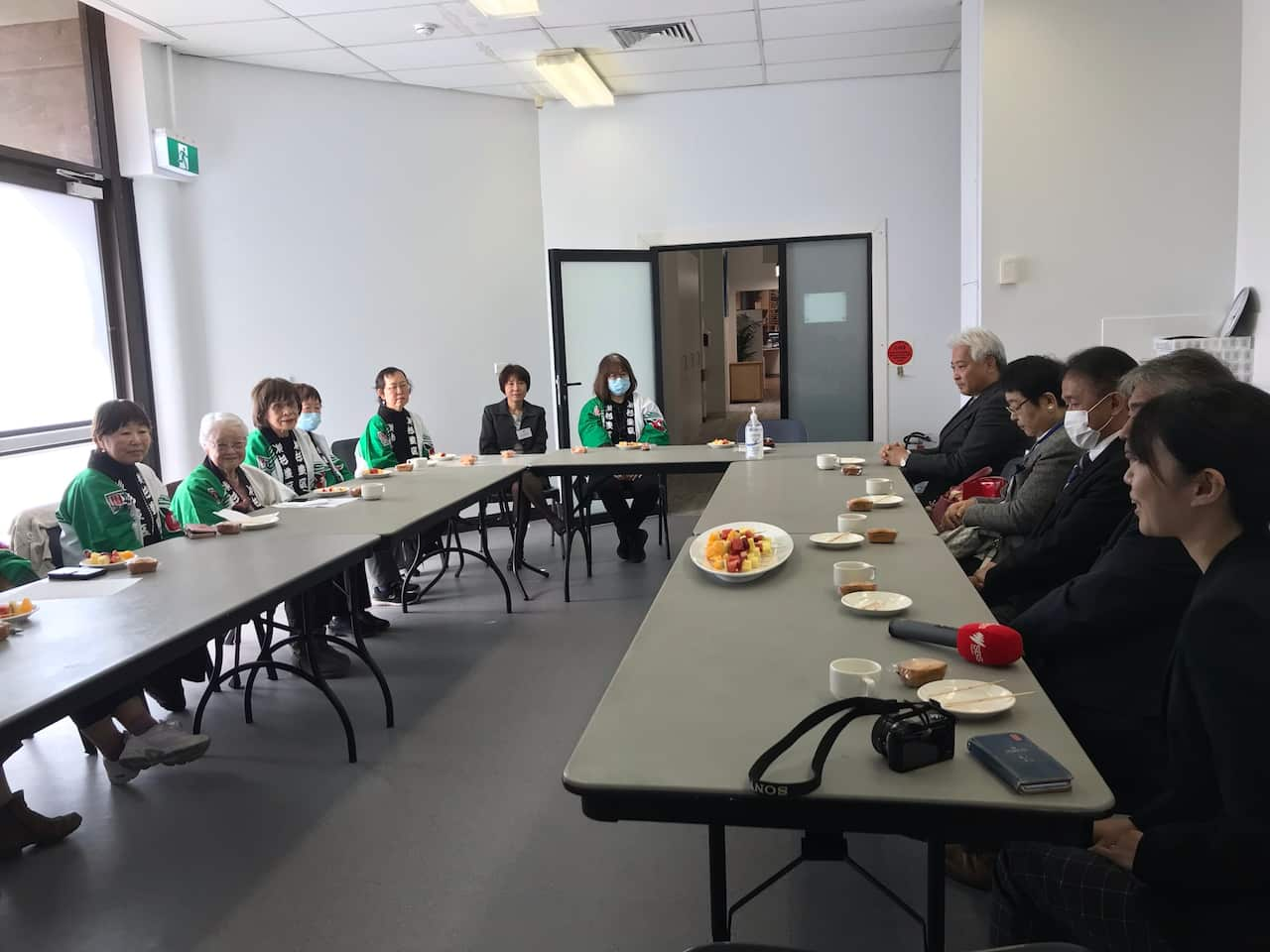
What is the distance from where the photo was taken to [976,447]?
3.87 metres

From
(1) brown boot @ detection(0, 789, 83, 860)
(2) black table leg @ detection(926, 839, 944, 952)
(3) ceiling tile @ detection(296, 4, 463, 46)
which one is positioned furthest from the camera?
(3) ceiling tile @ detection(296, 4, 463, 46)

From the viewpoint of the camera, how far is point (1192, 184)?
4.68 metres

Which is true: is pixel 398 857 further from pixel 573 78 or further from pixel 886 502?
pixel 573 78

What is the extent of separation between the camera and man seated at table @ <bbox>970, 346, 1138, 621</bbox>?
2.29 m

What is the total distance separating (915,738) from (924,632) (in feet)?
1.67

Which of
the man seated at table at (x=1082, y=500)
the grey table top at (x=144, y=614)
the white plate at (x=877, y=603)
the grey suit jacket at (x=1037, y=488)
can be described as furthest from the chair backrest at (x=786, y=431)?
the white plate at (x=877, y=603)

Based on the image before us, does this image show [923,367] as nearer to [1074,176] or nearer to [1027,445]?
[1074,176]

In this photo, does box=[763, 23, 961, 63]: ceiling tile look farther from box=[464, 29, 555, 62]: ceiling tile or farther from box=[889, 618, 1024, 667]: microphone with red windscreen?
box=[889, 618, 1024, 667]: microphone with red windscreen

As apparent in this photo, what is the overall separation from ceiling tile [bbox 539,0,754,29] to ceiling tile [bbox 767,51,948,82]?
50.0 inches

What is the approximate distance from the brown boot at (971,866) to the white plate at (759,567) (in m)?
0.75

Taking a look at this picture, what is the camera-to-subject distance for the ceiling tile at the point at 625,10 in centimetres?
481

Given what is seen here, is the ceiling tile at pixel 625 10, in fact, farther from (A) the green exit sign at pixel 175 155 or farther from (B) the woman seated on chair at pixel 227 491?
(B) the woman seated on chair at pixel 227 491

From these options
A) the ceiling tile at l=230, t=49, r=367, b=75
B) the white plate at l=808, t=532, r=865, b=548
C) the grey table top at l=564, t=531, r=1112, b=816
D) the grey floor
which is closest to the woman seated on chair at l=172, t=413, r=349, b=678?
the grey floor

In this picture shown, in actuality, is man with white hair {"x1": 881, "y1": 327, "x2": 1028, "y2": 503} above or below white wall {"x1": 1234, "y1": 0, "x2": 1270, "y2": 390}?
below
